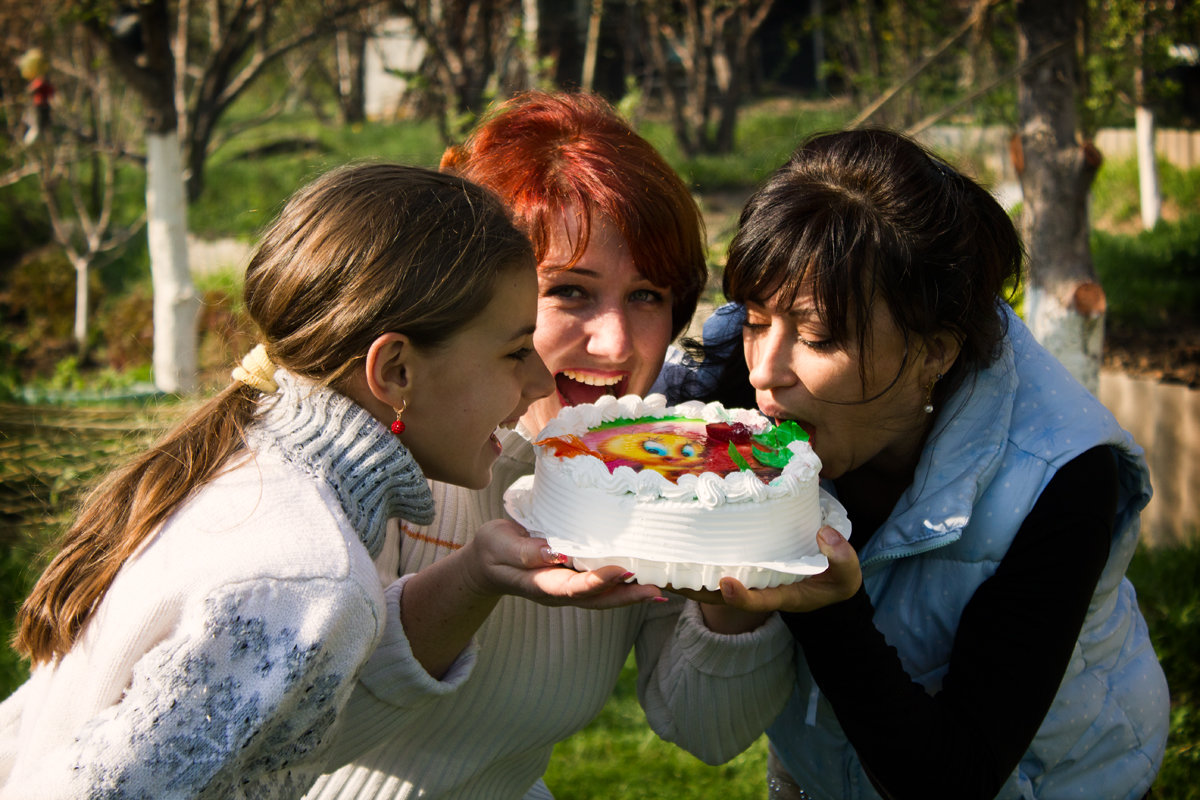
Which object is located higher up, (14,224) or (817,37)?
(817,37)

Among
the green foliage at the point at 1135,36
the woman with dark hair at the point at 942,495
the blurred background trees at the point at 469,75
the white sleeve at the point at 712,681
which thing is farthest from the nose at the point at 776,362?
the green foliage at the point at 1135,36

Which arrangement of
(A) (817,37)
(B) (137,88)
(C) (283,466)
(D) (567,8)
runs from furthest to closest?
1. (A) (817,37)
2. (D) (567,8)
3. (B) (137,88)
4. (C) (283,466)

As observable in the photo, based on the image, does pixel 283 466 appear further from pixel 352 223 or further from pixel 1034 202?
pixel 1034 202

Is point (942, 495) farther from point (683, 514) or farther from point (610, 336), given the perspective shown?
point (610, 336)

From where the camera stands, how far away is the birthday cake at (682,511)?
1789 mm

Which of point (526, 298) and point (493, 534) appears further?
point (526, 298)

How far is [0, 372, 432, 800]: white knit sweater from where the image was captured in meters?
1.54

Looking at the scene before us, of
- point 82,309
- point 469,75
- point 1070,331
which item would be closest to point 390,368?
point 1070,331

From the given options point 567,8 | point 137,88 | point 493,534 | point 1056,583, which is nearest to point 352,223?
point 493,534

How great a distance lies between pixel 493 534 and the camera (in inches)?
74.0

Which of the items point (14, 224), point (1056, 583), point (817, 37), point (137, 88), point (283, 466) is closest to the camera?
point (283, 466)

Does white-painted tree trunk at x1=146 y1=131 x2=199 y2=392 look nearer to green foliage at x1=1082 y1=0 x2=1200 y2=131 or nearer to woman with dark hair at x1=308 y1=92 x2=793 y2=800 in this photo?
woman with dark hair at x1=308 y1=92 x2=793 y2=800

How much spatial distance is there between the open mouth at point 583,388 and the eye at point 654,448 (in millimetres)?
362

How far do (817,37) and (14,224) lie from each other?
16.0 metres
